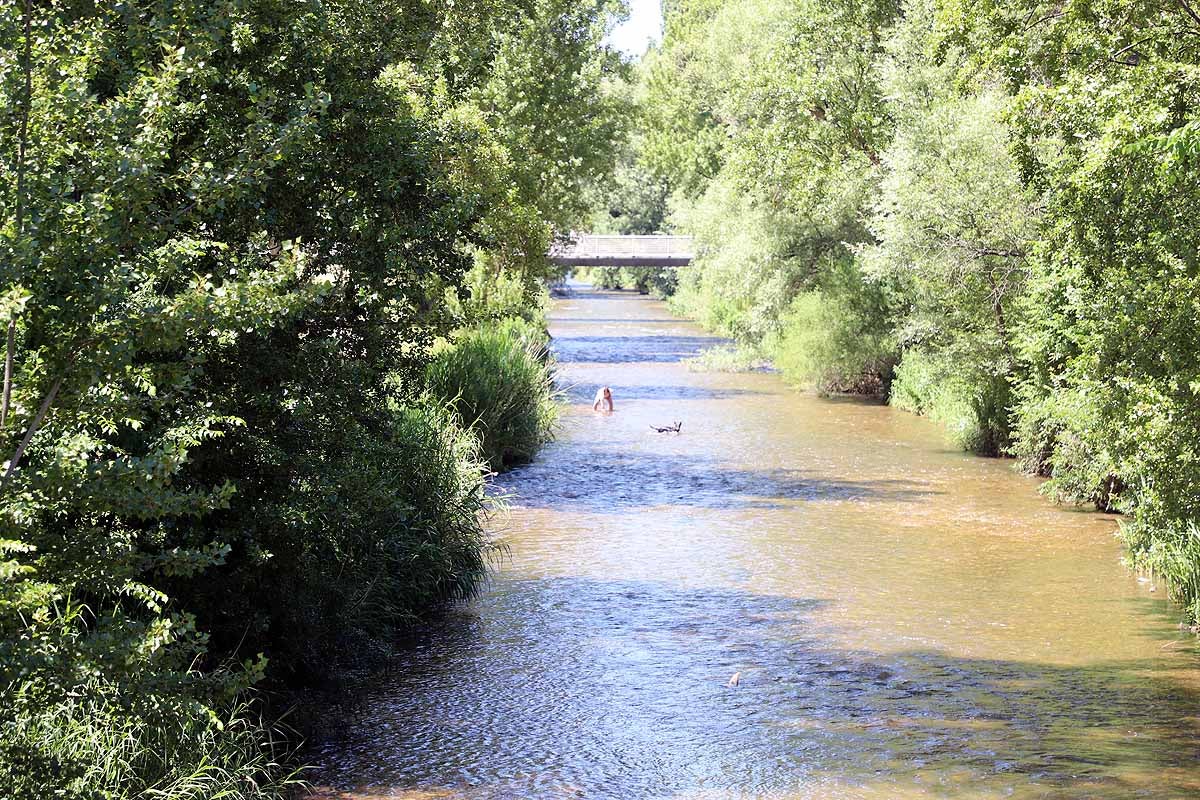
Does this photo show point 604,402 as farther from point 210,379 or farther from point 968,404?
point 210,379

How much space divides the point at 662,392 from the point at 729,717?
21.2m

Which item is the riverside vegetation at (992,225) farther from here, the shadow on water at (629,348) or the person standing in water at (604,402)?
the person standing in water at (604,402)

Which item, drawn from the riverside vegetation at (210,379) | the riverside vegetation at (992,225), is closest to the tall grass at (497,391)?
the riverside vegetation at (210,379)

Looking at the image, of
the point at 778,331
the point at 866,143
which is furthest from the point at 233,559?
the point at 778,331

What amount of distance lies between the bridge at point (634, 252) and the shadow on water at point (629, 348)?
6.00 meters

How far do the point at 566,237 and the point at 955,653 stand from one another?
23.7 metres

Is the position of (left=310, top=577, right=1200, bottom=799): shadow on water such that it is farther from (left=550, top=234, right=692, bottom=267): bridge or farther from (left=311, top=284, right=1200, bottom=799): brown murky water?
(left=550, top=234, right=692, bottom=267): bridge

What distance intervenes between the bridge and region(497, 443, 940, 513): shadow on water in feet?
103

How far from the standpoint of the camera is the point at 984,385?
20.8 m

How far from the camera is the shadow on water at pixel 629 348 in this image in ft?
128

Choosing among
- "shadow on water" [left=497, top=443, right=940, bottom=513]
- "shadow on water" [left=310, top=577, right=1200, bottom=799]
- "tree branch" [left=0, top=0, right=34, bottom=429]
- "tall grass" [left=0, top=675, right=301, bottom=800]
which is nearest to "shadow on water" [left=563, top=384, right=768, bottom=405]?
"shadow on water" [left=497, top=443, right=940, bottom=513]

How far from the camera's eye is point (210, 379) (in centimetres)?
819

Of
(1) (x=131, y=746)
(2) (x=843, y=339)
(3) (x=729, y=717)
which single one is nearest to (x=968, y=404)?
(2) (x=843, y=339)

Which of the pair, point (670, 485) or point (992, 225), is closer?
point (992, 225)
